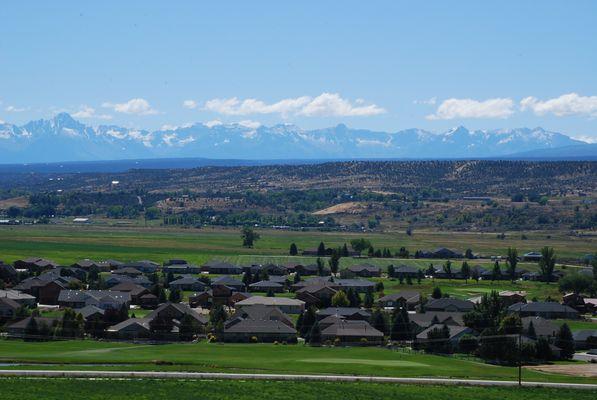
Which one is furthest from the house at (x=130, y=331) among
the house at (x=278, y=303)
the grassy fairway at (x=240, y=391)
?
the grassy fairway at (x=240, y=391)

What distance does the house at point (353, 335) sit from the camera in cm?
6950

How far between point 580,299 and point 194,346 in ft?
126

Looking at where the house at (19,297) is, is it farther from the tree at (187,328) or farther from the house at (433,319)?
the house at (433,319)

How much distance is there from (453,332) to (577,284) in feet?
100

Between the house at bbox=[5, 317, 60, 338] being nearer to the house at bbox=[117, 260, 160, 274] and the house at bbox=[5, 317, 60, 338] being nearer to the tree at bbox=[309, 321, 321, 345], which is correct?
the tree at bbox=[309, 321, 321, 345]

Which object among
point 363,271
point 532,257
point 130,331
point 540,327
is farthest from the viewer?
point 532,257

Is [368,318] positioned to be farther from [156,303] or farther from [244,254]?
[244,254]

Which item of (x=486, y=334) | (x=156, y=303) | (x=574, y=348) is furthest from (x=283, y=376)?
(x=156, y=303)

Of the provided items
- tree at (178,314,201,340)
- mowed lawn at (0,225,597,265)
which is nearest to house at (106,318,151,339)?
tree at (178,314,201,340)

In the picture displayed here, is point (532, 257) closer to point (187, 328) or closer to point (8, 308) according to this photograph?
point (187, 328)

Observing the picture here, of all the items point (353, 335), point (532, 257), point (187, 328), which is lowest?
point (532, 257)

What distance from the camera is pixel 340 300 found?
Result: 84125 millimetres

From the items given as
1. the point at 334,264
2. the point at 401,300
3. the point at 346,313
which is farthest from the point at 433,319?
the point at 334,264

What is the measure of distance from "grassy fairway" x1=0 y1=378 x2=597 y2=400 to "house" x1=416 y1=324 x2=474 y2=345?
17013 mm
